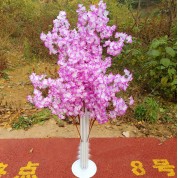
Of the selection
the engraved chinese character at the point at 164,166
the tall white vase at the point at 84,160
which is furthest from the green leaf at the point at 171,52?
the tall white vase at the point at 84,160

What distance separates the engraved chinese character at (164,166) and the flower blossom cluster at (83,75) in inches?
58.4

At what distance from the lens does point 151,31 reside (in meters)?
6.93

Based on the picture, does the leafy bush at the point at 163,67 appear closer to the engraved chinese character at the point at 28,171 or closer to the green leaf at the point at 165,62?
the green leaf at the point at 165,62

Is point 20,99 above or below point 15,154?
above

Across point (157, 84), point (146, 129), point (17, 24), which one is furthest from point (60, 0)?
point (146, 129)

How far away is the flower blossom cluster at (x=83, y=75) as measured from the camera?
2.29 metres

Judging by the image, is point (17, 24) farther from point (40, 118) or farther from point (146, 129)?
point (146, 129)

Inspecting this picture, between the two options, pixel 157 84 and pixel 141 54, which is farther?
pixel 141 54

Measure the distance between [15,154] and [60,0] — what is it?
7.03 m

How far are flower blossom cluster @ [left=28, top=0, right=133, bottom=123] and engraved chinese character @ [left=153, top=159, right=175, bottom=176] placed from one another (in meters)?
1.48

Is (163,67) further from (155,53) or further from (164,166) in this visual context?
(164,166)

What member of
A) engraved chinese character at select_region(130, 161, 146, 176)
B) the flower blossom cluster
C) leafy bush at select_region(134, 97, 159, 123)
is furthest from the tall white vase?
leafy bush at select_region(134, 97, 159, 123)

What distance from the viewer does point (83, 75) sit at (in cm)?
229

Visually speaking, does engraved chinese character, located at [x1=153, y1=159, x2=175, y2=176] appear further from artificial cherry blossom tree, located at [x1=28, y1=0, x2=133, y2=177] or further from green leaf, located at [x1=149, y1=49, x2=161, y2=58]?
green leaf, located at [x1=149, y1=49, x2=161, y2=58]
